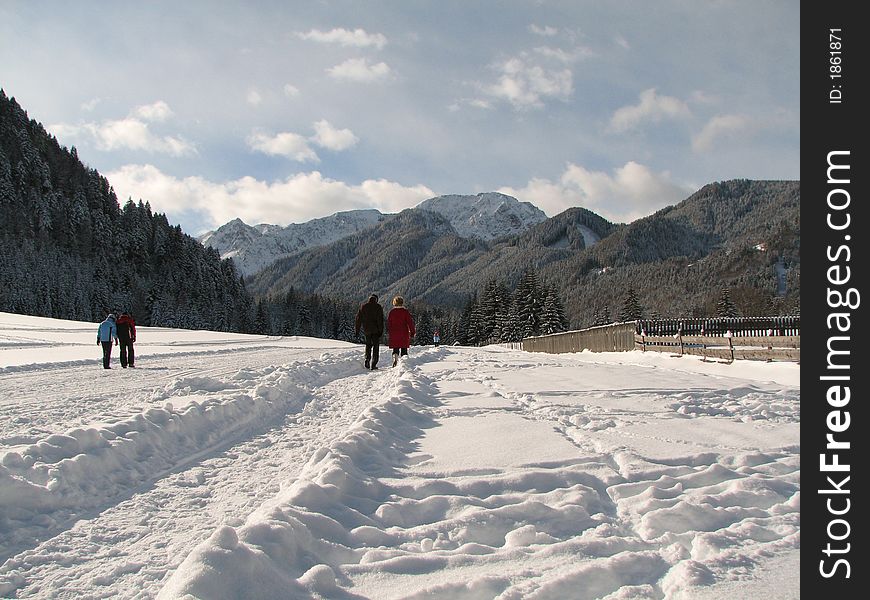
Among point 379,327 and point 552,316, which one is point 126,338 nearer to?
point 379,327

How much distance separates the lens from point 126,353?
15172 millimetres

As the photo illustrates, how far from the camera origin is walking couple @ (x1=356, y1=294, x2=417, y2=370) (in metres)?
14.5

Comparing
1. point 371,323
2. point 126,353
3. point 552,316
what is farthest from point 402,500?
point 552,316

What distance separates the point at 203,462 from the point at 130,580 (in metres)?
2.39

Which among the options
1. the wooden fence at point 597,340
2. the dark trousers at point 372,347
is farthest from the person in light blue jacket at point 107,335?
the wooden fence at point 597,340

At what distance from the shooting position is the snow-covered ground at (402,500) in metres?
2.71

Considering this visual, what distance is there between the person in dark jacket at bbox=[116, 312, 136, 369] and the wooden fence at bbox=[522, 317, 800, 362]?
1568 centimetres

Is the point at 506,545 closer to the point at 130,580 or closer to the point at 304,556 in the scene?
the point at 304,556

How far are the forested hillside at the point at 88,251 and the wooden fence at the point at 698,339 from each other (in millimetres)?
95835

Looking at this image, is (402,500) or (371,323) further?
(371,323)

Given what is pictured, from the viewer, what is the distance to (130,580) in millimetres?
2789

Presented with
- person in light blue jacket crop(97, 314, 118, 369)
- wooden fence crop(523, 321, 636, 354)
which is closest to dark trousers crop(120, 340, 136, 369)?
person in light blue jacket crop(97, 314, 118, 369)

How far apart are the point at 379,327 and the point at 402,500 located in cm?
1114
